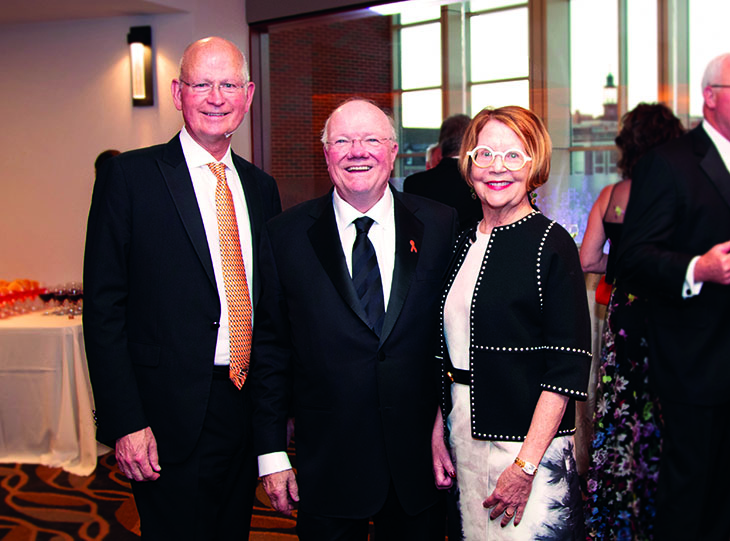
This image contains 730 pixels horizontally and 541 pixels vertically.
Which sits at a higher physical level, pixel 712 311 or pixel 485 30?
pixel 485 30

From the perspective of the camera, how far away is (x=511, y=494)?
5.94ft

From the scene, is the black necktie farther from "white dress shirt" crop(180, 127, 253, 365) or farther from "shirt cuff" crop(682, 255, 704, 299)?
"shirt cuff" crop(682, 255, 704, 299)

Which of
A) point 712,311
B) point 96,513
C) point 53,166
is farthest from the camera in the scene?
point 53,166

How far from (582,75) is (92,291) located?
4.61 metres

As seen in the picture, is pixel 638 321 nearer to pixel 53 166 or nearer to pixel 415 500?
pixel 415 500

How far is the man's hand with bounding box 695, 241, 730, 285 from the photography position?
1.76 m

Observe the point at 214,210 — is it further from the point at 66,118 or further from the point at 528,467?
the point at 66,118

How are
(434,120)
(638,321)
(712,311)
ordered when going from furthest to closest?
(434,120) → (638,321) → (712,311)

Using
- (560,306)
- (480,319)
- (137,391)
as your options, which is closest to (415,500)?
(480,319)

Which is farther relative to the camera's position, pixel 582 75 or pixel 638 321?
pixel 582 75

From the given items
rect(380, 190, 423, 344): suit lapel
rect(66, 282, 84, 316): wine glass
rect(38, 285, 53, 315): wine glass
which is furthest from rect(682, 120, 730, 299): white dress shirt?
rect(38, 285, 53, 315): wine glass

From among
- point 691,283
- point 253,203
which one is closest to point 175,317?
point 253,203

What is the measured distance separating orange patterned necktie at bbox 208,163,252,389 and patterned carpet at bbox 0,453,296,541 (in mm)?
1581

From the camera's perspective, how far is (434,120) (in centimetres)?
621
